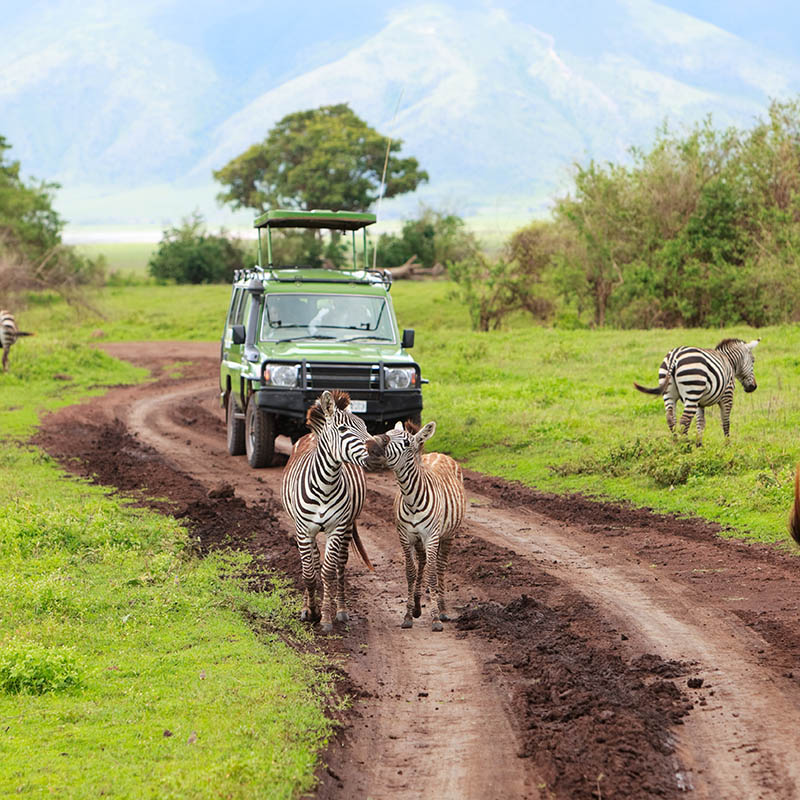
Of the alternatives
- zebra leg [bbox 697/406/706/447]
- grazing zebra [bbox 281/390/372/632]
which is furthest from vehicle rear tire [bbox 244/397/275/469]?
grazing zebra [bbox 281/390/372/632]

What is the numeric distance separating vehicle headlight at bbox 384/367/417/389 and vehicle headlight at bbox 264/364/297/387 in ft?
4.15

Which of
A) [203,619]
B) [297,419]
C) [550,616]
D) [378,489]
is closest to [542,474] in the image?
[378,489]

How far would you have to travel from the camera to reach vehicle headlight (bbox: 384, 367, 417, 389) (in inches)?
588

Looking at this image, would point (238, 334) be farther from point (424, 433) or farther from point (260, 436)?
point (424, 433)

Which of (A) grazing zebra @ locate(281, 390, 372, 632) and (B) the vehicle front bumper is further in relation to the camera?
(B) the vehicle front bumper

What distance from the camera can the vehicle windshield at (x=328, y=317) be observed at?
1581 centimetres

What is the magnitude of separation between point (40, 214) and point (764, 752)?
50545 mm

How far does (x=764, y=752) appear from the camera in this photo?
5.93 m

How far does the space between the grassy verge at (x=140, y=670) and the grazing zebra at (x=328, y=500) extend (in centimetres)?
39

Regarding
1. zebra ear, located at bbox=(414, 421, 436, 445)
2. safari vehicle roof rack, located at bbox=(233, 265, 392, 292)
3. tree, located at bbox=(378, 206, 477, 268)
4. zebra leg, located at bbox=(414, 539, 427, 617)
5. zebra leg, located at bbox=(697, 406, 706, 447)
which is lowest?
zebra leg, located at bbox=(414, 539, 427, 617)

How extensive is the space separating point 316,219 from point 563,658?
32.6 ft

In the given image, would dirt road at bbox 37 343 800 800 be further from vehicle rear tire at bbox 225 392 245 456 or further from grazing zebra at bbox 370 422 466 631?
vehicle rear tire at bbox 225 392 245 456

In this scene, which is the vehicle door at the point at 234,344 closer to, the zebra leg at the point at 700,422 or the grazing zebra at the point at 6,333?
the zebra leg at the point at 700,422

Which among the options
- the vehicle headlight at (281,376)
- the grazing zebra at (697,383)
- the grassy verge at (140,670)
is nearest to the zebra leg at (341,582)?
the grassy verge at (140,670)
